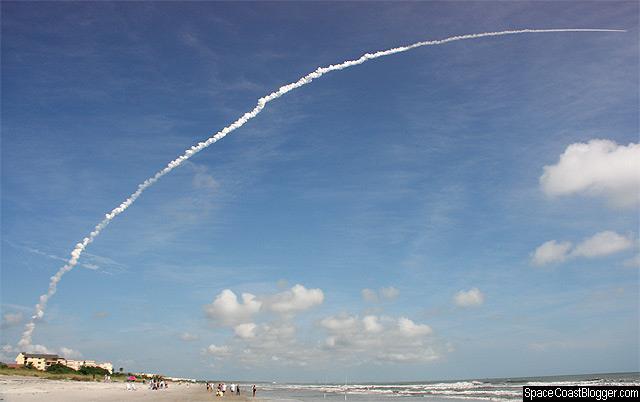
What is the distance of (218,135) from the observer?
53.3 m

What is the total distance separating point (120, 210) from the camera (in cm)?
5616

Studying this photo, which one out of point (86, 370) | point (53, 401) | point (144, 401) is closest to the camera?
point (53, 401)

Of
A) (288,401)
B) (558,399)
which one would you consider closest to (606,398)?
(558,399)

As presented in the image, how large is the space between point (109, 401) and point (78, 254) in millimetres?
17110

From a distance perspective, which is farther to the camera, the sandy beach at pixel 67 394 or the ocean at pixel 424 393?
the ocean at pixel 424 393

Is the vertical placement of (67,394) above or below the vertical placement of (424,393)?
above

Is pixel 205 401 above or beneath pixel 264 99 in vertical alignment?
beneath

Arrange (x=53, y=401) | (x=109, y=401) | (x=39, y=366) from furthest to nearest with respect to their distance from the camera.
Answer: (x=39, y=366)
(x=109, y=401)
(x=53, y=401)

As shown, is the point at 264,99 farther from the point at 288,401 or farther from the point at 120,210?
the point at 288,401

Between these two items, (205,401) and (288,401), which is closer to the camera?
(205,401)

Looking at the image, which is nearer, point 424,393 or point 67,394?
point 67,394

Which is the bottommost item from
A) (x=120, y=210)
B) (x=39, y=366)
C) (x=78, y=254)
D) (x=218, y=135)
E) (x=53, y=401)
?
A: (x=39, y=366)

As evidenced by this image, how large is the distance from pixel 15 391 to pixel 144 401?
15.0m

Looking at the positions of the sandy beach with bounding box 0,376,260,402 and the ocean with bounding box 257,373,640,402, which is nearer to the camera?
the sandy beach with bounding box 0,376,260,402
